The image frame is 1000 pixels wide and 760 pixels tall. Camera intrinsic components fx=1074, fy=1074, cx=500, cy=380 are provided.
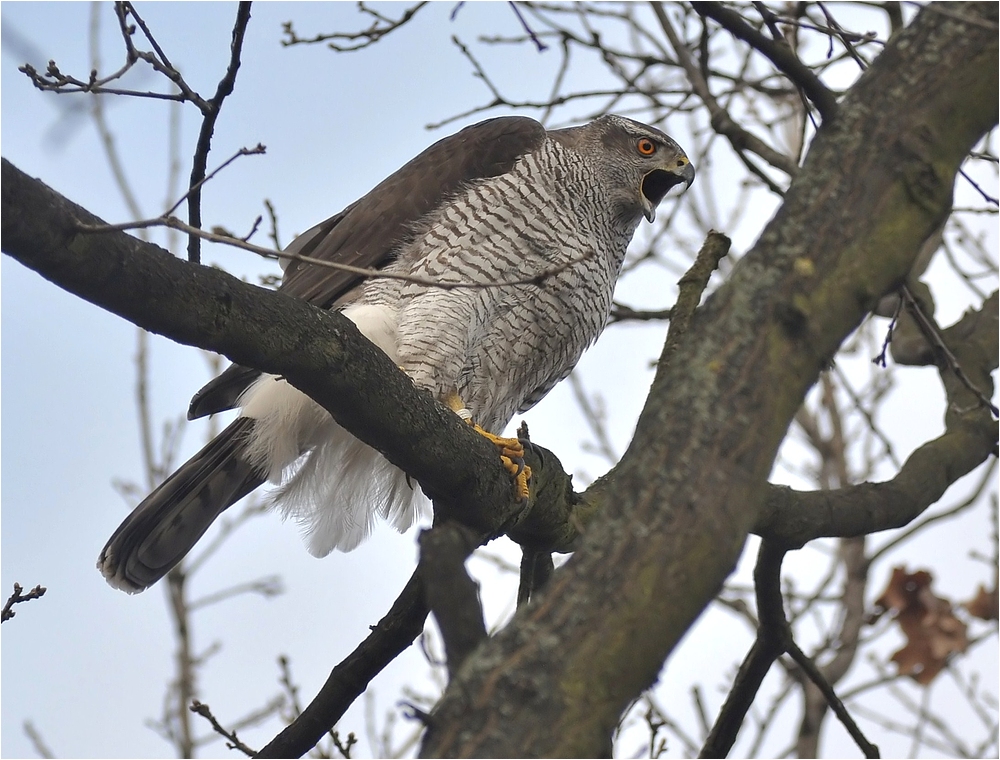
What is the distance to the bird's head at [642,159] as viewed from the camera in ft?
16.2

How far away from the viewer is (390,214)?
172 inches

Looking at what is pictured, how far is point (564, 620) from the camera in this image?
4.99 feet

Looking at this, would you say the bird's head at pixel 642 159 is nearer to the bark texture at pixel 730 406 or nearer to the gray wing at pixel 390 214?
the gray wing at pixel 390 214

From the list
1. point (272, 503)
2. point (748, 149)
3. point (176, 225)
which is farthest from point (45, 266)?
point (272, 503)

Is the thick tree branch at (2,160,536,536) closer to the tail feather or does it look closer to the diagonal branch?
the diagonal branch

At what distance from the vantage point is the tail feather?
4176 millimetres

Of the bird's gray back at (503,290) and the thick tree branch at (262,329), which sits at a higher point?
the bird's gray back at (503,290)

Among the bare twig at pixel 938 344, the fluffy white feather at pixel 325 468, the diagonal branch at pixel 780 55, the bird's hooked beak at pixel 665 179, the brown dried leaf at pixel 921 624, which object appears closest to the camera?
the diagonal branch at pixel 780 55

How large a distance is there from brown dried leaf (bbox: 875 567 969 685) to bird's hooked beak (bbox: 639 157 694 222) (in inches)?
79.4

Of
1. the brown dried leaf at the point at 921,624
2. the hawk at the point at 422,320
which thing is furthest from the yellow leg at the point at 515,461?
the brown dried leaf at the point at 921,624

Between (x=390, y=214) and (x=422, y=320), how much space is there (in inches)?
24.3

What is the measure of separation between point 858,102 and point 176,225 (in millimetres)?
1286

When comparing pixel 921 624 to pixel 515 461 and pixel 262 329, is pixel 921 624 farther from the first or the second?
pixel 262 329

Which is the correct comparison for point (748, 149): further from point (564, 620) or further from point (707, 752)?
point (564, 620)
